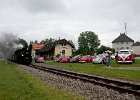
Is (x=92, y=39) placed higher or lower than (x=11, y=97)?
higher

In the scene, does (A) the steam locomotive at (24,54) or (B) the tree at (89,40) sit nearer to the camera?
(A) the steam locomotive at (24,54)

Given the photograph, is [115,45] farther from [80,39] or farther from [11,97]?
[11,97]

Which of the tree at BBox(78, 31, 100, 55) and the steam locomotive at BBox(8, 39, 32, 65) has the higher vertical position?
the tree at BBox(78, 31, 100, 55)

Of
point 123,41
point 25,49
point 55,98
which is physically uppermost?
point 123,41

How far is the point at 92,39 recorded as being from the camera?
16475 centimetres

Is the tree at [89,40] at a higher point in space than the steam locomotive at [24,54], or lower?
higher

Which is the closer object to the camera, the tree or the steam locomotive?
the steam locomotive

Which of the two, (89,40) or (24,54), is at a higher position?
(89,40)

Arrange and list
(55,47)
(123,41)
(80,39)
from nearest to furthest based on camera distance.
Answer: (55,47) < (123,41) < (80,39)

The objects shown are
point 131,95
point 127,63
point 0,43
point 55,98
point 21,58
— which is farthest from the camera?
point 0,43

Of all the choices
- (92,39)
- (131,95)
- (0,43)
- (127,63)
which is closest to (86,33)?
(92,39)

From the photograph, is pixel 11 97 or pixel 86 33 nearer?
pixel 11 97

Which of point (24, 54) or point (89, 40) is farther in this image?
point (89, 40)

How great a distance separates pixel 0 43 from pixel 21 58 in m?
9.25
